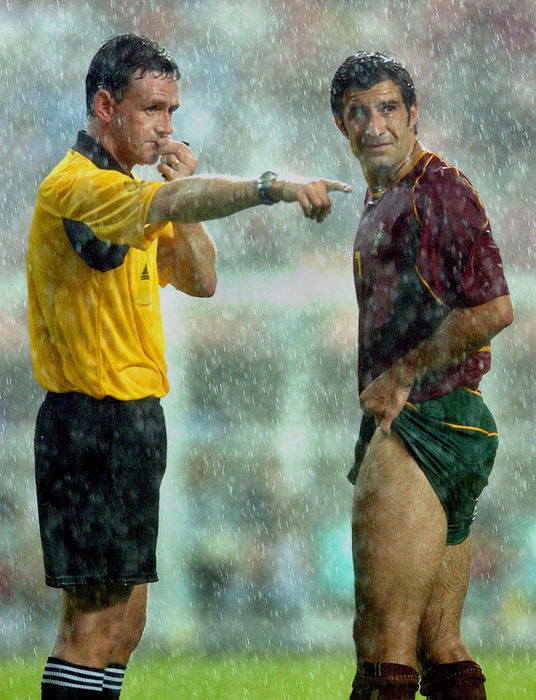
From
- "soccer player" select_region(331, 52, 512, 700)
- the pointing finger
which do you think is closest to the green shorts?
"soccer player" select_region(331, 52, 512, 700)

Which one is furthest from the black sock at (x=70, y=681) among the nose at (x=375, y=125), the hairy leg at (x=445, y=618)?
the nose at (x=375, y=125)

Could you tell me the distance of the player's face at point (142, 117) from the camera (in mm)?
2732

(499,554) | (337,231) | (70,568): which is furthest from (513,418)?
(70,568)

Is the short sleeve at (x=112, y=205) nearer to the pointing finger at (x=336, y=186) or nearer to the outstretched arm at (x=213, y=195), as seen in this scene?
the outstretched arm at (x=213, y=195)

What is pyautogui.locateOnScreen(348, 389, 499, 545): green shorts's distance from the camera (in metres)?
2.59

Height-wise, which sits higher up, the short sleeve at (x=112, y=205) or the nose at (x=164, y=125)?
the nose at (x=164, y=125)

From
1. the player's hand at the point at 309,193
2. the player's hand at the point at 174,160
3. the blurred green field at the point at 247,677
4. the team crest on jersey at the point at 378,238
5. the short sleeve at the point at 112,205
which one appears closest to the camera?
the player's hand at the point at 309,193

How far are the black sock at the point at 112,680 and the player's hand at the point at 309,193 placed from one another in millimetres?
1238

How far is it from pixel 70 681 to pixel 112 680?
0.98 feet

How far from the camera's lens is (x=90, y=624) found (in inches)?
100

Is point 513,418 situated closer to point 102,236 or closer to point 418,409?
point 418,409

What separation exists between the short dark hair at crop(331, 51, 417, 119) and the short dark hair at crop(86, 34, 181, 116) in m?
0.42

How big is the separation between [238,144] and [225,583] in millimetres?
2283

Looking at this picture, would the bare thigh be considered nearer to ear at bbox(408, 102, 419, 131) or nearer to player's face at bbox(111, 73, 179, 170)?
ear at bbox(408, 102, 419, 131)
